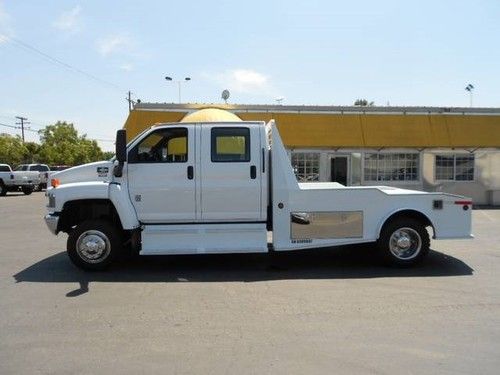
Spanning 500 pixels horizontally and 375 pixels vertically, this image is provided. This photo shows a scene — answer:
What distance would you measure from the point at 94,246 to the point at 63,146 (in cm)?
7884

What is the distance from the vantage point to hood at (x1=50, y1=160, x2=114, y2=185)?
7754mm

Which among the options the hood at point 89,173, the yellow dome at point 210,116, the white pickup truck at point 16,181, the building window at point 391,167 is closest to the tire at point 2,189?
the white pickup truck at point 16,181

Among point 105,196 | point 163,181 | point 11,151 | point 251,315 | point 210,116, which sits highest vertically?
point 11,151

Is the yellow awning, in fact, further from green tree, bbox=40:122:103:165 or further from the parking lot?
green tree, bbox=40:122:103:165

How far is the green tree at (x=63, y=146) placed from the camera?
250ft

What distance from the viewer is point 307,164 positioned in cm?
2070

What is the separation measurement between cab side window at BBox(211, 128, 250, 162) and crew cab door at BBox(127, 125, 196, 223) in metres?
0.36

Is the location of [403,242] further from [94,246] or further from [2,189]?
[2,189]

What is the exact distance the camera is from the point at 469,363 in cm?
416

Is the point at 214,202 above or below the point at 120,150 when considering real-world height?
below

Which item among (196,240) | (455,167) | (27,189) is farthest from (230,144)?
(27,189)

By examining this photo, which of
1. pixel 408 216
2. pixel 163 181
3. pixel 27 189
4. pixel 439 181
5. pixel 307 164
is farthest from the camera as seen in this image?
pixel 27 189

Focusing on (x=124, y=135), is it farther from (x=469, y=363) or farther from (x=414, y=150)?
(x=414, y=150)

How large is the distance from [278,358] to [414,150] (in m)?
17.9
